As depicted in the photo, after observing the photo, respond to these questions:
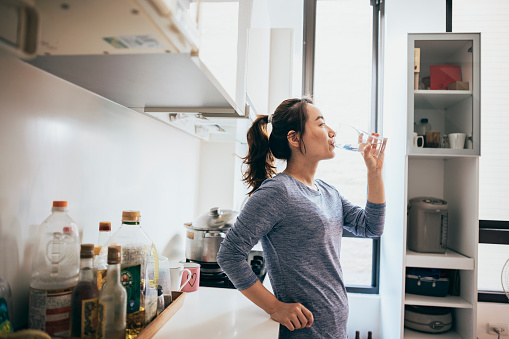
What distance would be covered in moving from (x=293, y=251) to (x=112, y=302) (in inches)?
23.7

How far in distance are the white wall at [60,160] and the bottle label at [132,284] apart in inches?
7.9

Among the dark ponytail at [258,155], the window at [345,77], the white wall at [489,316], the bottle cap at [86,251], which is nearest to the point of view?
the bottle cap at [86,251]

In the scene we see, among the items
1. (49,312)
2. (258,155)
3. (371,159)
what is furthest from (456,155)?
(49,312)

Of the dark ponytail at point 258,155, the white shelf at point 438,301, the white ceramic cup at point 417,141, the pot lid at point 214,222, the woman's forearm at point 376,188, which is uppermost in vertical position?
the white ceramic cup at point 417,141

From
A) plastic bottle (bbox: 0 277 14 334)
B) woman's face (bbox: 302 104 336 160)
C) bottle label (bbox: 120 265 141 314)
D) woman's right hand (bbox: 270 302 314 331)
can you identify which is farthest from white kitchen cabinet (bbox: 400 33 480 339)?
plastic bottle (bbox: 0 277 14 334)

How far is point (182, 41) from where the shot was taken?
0.50 metres

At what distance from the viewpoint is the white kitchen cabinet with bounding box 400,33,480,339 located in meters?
2.01

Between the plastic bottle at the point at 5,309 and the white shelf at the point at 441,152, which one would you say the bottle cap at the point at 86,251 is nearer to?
the plastic bottle at the point at 5,309

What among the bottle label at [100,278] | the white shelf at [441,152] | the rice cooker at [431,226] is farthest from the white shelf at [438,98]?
the bottle label at [100,278]

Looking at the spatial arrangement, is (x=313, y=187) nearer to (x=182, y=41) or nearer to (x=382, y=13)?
(x=182, y=41)

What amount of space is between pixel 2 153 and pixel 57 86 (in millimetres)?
209

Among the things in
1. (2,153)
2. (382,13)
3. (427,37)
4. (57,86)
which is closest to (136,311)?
(2,153)

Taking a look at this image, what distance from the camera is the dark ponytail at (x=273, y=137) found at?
130 cm

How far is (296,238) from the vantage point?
1.11m
